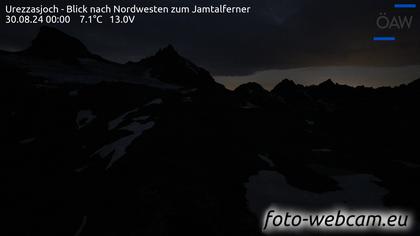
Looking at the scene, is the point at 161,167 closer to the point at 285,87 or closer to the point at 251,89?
the point at 251,89

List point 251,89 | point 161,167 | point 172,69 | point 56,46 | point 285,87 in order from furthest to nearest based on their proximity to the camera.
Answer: point 285,87, point 56,46, point 172,69, point 251,89, point 161,167

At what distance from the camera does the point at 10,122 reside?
3350 cm

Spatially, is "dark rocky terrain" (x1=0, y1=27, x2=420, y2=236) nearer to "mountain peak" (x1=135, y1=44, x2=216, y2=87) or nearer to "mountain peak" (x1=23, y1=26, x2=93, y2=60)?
"mountain peak" (x1=135, y1=44, x2=216, y2=87)

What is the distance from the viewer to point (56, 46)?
404ft

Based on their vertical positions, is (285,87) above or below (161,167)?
above

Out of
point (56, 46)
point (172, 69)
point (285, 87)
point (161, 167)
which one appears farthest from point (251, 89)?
point (161, 167)

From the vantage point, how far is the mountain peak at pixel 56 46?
387 feet

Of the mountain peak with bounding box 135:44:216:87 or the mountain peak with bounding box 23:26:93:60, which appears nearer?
the mountain peak with bounding box 135:44:216:87

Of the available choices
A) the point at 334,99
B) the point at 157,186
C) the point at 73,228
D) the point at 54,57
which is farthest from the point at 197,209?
the point at 334,99

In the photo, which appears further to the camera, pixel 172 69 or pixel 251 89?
pixel 172 69

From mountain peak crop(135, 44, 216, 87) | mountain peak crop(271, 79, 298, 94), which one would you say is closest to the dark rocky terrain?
mountain peak crop(135, 44, 216, 87)

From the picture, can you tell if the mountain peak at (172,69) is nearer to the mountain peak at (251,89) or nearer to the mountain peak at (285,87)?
the mountain peak at (251,89)

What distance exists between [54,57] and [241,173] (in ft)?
387

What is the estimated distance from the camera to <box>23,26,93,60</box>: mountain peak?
118m
